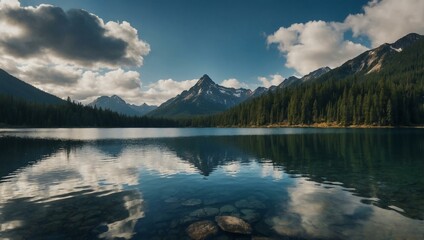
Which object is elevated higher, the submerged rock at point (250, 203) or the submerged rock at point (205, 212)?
the submerged rock at point (205, 212)

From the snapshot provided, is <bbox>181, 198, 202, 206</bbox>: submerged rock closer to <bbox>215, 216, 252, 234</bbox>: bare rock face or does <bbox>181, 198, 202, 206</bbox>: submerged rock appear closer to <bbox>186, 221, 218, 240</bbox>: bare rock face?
<bbox>215, 216, 252, 234</bbox>: bare rock face

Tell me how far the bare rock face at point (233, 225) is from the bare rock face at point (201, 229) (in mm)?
558

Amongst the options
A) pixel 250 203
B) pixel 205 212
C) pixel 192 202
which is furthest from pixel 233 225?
pixel 192 202

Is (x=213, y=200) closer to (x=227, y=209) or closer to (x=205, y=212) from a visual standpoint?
(x=227, y=209)

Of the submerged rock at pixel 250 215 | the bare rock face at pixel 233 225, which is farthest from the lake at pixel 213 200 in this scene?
the bare rock face at pixel 233 225

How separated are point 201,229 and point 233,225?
6.63 feet

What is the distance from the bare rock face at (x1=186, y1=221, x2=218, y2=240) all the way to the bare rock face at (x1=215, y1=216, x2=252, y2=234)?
1.83ft

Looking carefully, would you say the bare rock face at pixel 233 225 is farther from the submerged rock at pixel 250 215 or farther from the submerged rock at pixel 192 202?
the submerged rock at pixel 192 202

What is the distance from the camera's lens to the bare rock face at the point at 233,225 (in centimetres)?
1569

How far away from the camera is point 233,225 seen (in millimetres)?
16359

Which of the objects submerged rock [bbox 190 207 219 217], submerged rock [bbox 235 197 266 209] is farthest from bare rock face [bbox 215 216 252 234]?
submerged rock [bbox 235 197 266 209]

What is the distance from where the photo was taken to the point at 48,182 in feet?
98.8

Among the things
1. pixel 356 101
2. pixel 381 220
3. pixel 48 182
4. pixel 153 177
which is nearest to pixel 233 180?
pixel 153 177

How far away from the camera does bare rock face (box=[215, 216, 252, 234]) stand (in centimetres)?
1569
